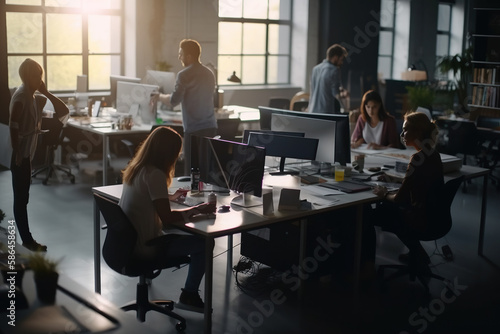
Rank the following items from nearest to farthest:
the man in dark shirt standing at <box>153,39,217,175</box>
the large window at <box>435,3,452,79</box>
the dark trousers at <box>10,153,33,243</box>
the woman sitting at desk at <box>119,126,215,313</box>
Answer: the woman sitting at desk at <box>119,126,215,313</box>, the dark trousers at <box>10,153,33,243</box>, the man in dark shirt standing at <box>153,39,217,175</box>, the large window at <box>435,3,452,79</box>

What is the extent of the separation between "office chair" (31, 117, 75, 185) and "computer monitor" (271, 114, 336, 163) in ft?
10.5

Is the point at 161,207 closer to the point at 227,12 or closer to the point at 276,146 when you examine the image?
the point at 276,146

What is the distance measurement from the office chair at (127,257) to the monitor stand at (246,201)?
1.75 ft

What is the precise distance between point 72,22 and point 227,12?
8.84ft

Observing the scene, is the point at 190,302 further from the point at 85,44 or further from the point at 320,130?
the point at 85,44

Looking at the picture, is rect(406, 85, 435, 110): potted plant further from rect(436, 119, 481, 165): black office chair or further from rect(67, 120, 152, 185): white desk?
rect(67, 120, 152, 185): white desk

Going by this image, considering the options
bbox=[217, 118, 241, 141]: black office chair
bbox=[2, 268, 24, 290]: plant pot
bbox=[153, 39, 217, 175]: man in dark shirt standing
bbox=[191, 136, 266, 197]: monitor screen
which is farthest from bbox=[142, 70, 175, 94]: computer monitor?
bbox=[2, 268, 24, 290]: plant pot

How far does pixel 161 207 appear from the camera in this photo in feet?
12.1

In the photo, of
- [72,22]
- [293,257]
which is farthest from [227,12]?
[293,257]

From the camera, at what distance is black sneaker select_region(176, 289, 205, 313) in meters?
4.14

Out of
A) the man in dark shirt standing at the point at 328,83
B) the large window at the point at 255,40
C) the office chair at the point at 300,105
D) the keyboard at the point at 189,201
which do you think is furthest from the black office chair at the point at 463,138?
the keyboard at the point at 189,201

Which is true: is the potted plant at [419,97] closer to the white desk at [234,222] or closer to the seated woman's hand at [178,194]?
the white desk at [234,222]

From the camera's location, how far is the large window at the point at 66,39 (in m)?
8.51

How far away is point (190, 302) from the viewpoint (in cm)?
416
